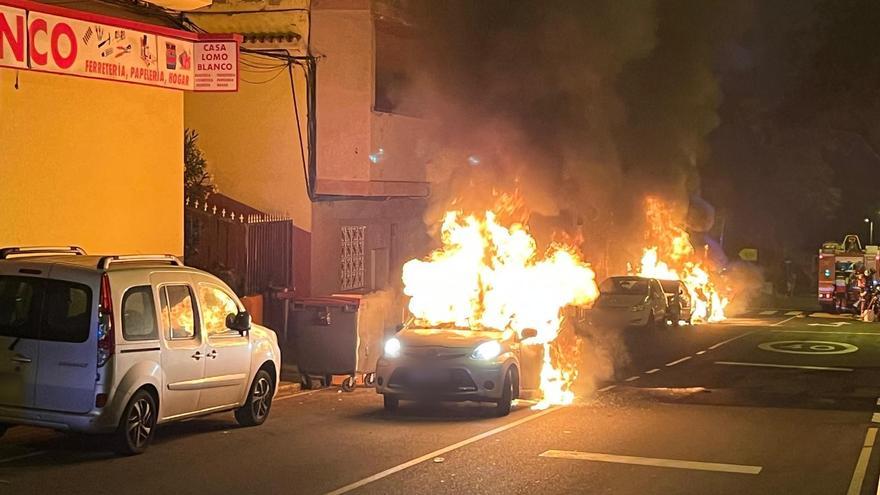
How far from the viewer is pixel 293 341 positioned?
15.1 meters

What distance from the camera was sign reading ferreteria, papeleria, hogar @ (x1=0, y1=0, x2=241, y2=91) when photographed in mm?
12977

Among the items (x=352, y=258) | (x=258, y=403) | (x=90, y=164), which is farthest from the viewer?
(x=352, y=258)

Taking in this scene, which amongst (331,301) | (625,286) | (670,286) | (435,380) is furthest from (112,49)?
(670,286)

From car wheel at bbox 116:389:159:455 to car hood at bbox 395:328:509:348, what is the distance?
11.6ft

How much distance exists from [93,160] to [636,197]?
17444 millimetres

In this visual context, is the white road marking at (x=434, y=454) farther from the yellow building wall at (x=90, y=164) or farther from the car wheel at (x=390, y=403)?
the yellow building wall at (x=90, y=164)

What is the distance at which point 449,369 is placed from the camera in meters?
12.5

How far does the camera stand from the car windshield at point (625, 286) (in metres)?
24.9

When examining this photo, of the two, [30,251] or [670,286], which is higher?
[30,251]

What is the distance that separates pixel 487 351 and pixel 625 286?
42.6 feet

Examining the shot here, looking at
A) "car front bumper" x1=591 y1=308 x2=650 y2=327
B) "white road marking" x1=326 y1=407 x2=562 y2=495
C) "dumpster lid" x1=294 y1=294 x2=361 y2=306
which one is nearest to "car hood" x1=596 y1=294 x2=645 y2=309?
"car front bumper" x1=591 y1=308 x2=650 y2=327

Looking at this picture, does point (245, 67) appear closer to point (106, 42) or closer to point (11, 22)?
point (106, 42)

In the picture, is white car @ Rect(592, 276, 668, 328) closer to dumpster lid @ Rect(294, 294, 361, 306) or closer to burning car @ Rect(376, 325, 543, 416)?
dumpster lid @ Rect(294, 294, 361, 306)

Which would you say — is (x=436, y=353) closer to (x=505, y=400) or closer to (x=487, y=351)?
(x=487, y=351)
